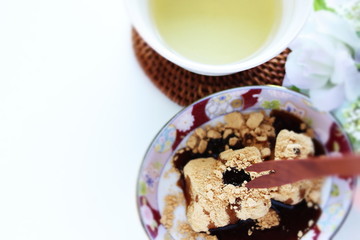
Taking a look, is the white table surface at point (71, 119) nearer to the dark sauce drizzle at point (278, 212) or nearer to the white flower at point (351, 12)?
the dark sauce drizzle at point (278, 212)

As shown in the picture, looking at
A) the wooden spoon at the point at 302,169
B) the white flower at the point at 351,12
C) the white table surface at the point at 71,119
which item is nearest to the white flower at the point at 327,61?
the white flower at the point at 351,12

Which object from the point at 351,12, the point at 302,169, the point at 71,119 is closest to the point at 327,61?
the point at 351,12

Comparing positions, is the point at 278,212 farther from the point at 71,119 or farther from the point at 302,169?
the point at 71,119

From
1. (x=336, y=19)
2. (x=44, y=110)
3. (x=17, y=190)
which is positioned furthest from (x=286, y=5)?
(x=17, y=190)

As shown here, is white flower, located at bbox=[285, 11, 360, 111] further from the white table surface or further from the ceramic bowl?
the white table surface

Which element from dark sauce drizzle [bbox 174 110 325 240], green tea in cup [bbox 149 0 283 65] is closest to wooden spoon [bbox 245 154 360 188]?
dark sauce drizzle [bbox 174 110 325 240]
